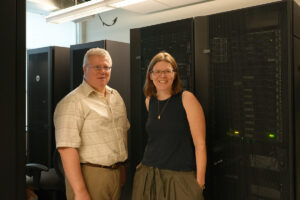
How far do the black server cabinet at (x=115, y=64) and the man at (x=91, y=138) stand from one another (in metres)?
0.72

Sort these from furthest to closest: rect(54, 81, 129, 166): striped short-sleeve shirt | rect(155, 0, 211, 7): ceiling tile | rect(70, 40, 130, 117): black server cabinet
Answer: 1. rect(155, 0, 211, 7): ceiling tile
2. rect(70, 40, 130, 117): black server cabinet
3. rect(54, 81, 129, 166): striped short-sleeve shirt

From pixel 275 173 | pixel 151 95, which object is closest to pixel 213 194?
pixel 275 173

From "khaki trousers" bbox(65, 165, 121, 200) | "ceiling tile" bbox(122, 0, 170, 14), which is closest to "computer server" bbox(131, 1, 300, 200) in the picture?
"khaki trousers" bbox(65, 165, 121, 200)

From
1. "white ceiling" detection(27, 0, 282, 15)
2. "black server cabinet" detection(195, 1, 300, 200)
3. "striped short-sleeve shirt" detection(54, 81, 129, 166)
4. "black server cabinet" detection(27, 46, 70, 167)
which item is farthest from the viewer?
"white ceiling" detection(27, 0, 282, 15)

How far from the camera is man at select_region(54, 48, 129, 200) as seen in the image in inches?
62.9

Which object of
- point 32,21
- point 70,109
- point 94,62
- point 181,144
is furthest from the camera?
point 32,21

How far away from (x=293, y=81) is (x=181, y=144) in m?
0.63

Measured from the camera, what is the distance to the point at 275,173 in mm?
1446

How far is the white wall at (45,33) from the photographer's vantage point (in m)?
4.04

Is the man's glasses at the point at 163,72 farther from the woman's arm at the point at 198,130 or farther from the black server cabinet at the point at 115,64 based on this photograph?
the black server cabinet at the point at 115,64

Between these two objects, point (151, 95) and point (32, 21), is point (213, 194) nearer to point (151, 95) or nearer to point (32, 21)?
point (151, 95)

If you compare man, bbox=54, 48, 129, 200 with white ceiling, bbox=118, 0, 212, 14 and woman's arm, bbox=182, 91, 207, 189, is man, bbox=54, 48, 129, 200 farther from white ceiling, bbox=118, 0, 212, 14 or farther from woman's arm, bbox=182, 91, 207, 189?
white ceiling, bbox=118, 0, 212, 14

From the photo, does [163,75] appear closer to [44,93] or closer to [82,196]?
[82,196]

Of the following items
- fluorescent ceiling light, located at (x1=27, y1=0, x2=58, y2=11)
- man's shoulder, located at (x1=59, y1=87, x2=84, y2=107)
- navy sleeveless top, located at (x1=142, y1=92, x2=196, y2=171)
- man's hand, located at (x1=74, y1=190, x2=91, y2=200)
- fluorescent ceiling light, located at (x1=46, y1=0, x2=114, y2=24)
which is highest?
fluorescent ceiling light, located at (x1=27, y1=0, x2=58, y2=11)
